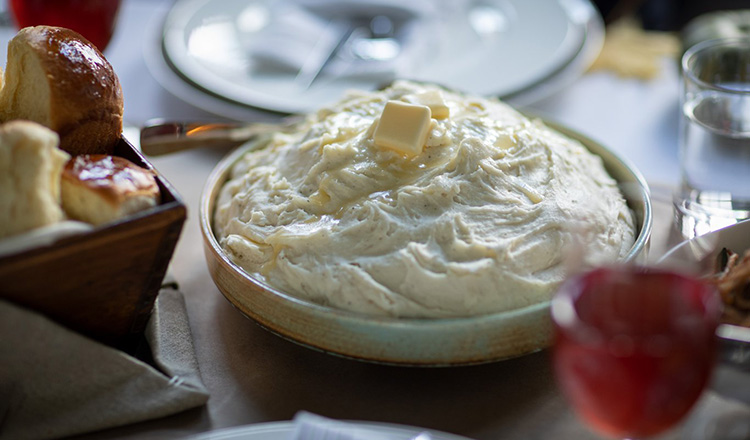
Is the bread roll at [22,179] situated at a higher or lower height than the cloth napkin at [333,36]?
higher

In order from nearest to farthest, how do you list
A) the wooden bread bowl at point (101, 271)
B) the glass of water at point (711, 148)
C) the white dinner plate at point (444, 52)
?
the wooden bread bowl at point (101, 271) < the glass of water at point (711, 148) < the white dinner plate at point (444, 52)

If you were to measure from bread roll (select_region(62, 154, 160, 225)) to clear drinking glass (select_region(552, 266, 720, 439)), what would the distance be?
46cm

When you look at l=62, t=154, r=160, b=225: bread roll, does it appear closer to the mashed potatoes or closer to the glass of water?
the mashed potatoes

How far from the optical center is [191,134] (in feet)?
4.42

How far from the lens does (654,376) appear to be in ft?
1.98

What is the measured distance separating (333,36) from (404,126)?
911 mm

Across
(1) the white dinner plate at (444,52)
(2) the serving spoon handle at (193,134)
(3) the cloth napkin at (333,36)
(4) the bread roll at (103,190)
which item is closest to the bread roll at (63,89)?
(4) the bread roll at (103,190)

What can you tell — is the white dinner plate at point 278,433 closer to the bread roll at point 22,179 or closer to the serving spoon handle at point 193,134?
the bread roll at point 22,179

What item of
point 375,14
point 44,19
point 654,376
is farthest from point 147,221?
point 375,14

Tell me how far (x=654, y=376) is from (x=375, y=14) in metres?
1.47

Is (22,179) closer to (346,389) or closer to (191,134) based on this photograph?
(346,389)

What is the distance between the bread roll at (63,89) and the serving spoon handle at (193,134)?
1.09ft

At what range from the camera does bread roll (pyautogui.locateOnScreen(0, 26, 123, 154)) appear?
2.98 feet

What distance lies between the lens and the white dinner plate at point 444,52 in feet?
5.45
